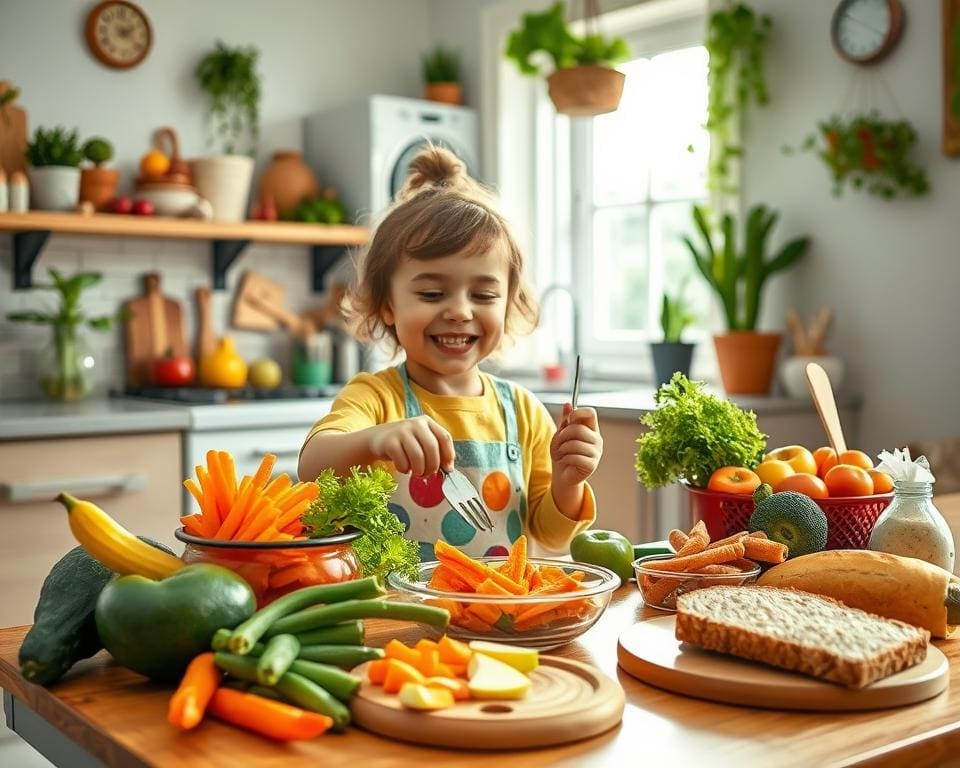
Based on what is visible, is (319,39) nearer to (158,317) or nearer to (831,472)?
A: (158,317)

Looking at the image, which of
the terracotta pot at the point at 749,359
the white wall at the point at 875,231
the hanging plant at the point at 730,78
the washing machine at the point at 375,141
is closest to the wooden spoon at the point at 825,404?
the white wall at the point at 875,231

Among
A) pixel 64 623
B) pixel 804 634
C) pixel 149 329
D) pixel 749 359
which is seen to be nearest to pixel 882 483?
pixel 804 634

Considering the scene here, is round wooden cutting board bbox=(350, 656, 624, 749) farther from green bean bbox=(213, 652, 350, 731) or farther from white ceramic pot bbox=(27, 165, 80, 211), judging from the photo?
white ceramic pot bbox=(27, 165, 80, 211)

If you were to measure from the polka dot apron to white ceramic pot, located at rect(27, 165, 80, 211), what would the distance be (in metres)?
2.11

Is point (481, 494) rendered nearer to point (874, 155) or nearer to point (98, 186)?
point (874, 155)

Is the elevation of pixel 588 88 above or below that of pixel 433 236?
above

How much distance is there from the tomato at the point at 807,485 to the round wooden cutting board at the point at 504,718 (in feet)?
1.76

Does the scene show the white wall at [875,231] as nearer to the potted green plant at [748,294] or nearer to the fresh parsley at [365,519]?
the potted green plant at [748,294]

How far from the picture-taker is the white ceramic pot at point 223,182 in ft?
12.7

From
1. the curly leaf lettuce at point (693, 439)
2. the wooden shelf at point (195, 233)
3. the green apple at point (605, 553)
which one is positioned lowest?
the green apple at point (605, 553)

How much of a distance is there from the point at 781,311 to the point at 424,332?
2.03m

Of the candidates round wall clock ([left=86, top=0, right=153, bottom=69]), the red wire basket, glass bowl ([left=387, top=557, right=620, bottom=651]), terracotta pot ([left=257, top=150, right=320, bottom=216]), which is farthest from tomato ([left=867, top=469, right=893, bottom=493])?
round wall clock ([left=86, top=0, right=153, bottom=69])

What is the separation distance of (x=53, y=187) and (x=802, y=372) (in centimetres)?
229

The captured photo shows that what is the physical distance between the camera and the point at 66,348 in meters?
3.65
